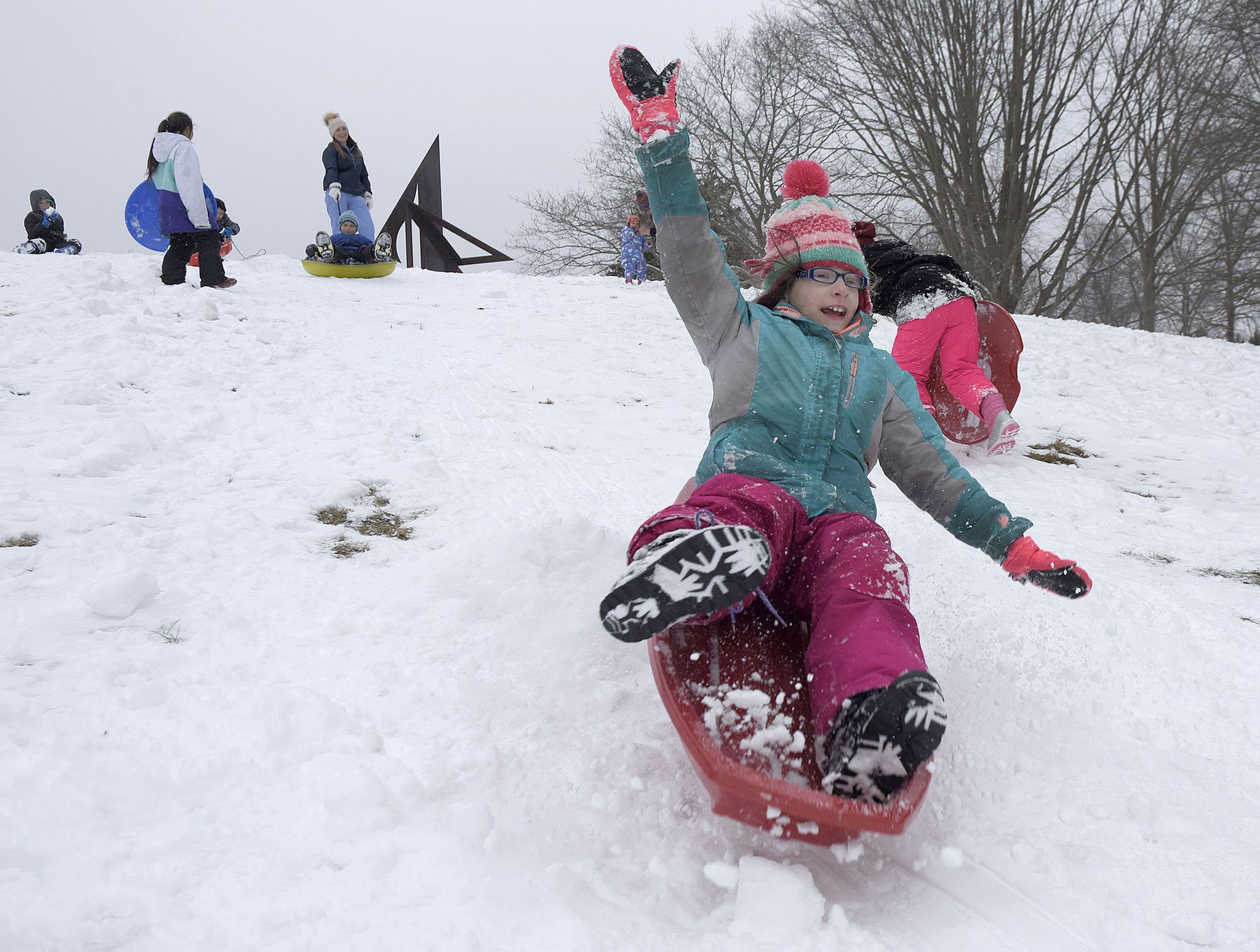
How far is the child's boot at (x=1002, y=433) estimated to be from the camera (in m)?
3.67

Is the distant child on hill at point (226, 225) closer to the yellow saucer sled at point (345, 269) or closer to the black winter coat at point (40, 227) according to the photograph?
the yellow saucer sled at point (345, 269)

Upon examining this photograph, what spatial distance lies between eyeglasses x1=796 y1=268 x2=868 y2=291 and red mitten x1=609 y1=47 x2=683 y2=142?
1.77 ft

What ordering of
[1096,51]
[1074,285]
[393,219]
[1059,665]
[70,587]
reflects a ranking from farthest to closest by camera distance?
[393,219], [1074,285], [1096,51], [1059,665], [70,587]

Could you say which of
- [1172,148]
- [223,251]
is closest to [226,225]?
[223,251]

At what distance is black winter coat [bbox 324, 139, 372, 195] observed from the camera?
923 cm

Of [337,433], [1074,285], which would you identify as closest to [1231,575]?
[337,433]

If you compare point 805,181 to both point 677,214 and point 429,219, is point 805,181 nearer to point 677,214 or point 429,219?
point 677,214

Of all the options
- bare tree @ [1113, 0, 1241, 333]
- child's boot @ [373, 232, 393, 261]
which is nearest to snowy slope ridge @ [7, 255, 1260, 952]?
child's boot @ [373, 232, 393, 261]

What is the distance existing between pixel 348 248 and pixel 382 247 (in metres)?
0.36

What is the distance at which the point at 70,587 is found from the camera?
1.81 m

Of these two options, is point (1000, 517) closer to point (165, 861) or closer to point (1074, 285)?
point (165, 861)

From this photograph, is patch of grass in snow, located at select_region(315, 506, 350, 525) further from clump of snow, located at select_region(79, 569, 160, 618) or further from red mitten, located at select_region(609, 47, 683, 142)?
red mitten, located at select_region(609, 47, 683, 142)

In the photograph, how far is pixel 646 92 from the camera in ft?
6.13

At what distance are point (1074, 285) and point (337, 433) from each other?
40.3 ft
